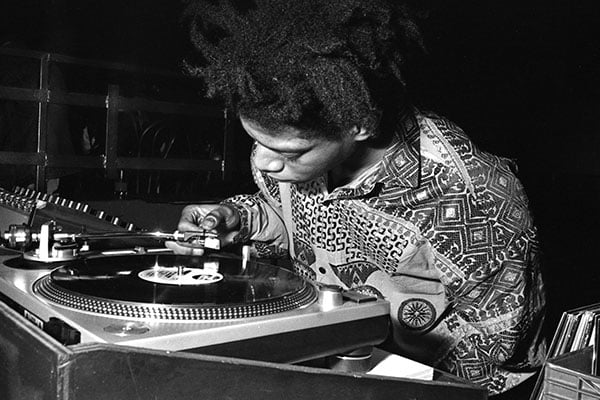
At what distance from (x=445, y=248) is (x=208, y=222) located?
56cm

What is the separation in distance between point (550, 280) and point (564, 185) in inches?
64.1

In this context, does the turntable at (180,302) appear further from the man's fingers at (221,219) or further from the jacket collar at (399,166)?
the jacket collar at (399,166)

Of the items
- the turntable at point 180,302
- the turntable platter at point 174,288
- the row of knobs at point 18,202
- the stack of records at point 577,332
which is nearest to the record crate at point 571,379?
the stack of records at point 577,332

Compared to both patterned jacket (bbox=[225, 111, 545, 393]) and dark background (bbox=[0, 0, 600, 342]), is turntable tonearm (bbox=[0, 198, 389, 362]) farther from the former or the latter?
dark background (bbox=[0, 0, 600, 342])

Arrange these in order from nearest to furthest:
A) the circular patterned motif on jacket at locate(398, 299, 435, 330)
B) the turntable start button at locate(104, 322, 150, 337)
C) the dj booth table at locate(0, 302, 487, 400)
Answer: the dj booth table at locate(0, 302, 487, 400) < the turntable start button at locate(104, 322, 150, 337) < the circular patterned motif on jacket at locate(398, 299, 435, 330)

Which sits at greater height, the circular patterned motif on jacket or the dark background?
the dark background

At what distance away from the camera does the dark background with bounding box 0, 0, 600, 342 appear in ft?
9.89

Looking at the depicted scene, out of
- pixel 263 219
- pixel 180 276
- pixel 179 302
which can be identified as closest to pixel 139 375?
pixel 179 302

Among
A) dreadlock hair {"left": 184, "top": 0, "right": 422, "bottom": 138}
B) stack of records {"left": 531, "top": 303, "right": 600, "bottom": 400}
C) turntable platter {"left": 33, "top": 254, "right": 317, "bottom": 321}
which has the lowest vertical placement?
stack of records {"left": 531, "top": 303, "right": 600, "bottom": 400}

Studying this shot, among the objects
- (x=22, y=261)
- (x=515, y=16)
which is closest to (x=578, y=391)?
(x=22, y=261)

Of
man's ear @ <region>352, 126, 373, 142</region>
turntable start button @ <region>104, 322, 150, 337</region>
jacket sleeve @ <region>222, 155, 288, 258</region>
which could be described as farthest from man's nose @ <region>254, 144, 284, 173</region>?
turntable start button @ <region>104, 322, 150, 337</region>

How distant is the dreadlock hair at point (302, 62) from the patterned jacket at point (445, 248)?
27 centimetres

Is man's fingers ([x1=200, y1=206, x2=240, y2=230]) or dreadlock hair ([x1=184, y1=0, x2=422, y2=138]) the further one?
man's fingers ([x1=200, y1=206, x2=240, y2=230])

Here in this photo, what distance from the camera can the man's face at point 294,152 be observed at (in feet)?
3.83
